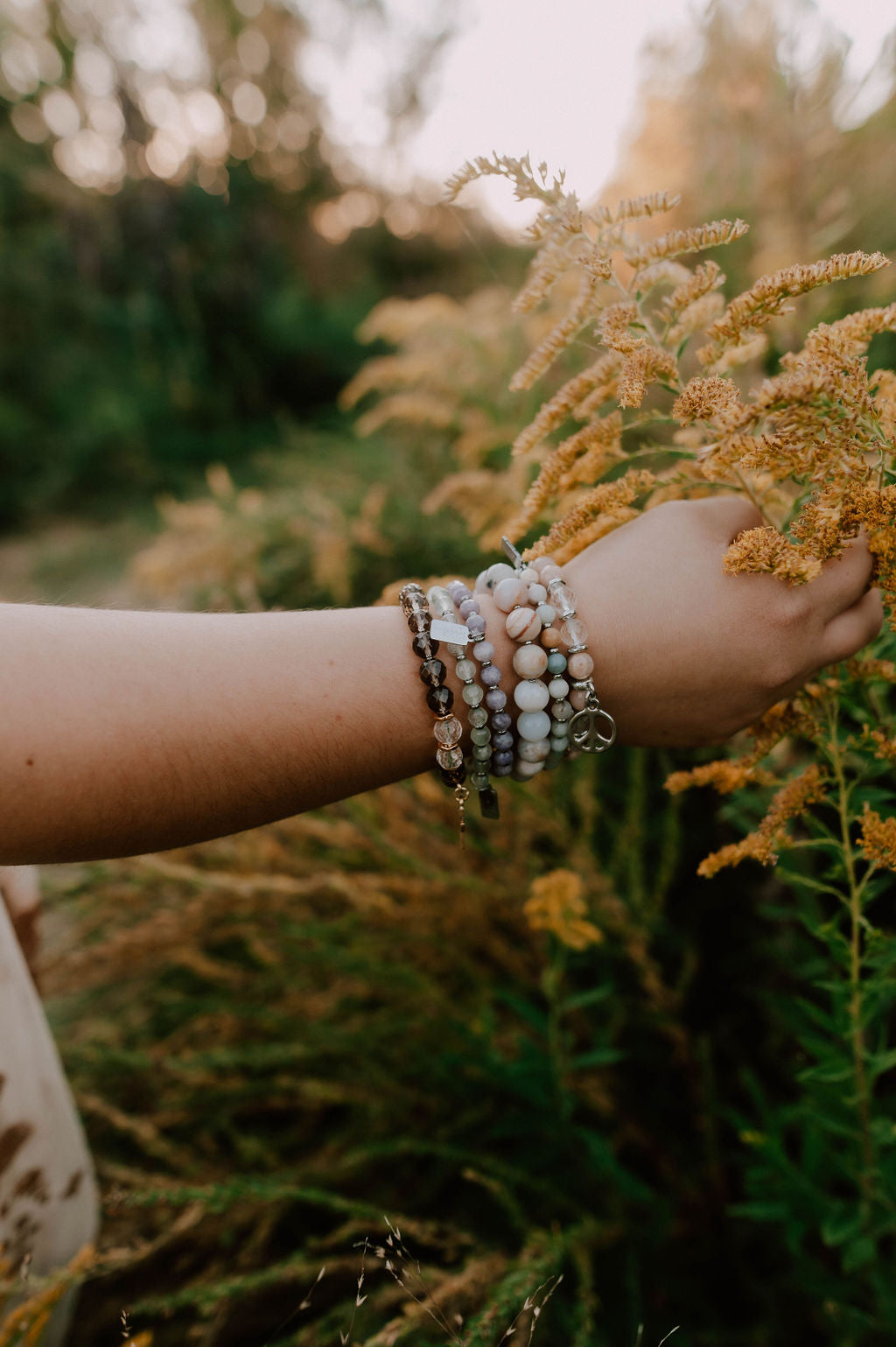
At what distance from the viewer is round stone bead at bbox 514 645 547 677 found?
0.68m

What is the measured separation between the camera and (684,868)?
1574 mm

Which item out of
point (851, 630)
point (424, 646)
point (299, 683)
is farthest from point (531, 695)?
point (851, 630)

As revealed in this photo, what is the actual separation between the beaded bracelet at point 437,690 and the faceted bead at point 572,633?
12cm

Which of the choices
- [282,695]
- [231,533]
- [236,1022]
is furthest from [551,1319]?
[231,533]

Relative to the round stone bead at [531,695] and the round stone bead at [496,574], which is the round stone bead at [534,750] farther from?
the round stone bead at [496,574]

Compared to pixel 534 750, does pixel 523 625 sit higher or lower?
higher

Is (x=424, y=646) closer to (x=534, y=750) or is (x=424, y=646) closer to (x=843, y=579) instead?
(x=534, y=750)

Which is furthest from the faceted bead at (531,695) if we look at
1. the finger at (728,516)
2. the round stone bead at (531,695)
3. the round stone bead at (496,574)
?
the finger at (728,516)

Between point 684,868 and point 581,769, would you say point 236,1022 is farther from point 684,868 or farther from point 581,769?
point 684,868

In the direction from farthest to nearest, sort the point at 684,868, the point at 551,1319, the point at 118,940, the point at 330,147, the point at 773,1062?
1. the point at 330,147
2. the point at 684,868
3. the point at 773,1062
4. the point at 118,940
5. the point at 551,1319

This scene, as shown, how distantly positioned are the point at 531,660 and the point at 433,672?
0.09 meters

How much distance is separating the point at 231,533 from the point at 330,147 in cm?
793

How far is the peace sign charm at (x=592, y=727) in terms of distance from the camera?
2.34ft

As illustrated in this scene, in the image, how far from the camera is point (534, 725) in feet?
2.27
